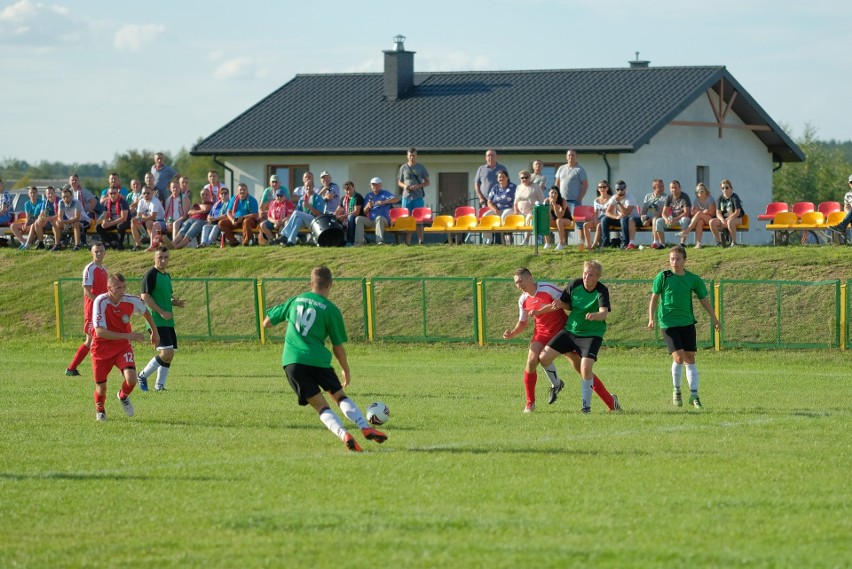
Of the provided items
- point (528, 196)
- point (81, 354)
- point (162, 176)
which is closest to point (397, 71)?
point (162, 176)

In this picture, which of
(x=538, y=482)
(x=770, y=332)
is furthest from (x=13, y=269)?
(x=538, y=482)

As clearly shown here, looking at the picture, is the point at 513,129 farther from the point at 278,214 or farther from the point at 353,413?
the point at 353,413

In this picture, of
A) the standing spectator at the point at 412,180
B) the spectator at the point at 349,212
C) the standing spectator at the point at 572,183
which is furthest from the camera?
the spectator at the point at 349,212

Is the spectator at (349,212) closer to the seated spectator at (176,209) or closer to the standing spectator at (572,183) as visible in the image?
the seated spectator at (176,209)

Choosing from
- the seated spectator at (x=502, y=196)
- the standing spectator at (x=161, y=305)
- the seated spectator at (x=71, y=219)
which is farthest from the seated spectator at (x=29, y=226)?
the standing spectator at (x=161, y=305)

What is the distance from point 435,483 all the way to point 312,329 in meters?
2.18

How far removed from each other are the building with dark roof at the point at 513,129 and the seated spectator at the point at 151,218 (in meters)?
8.98

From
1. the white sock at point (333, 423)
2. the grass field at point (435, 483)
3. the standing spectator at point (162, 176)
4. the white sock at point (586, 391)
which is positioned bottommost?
the grass field at point (435, 483)

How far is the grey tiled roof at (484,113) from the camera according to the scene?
125 feet

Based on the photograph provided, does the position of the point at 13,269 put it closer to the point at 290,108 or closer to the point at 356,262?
the point at 356,262

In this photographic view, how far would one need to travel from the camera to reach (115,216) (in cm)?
3269

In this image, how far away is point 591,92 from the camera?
40.6 metres

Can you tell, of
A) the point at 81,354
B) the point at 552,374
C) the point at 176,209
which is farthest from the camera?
the point at 176,209

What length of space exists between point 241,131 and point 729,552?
36.2m
